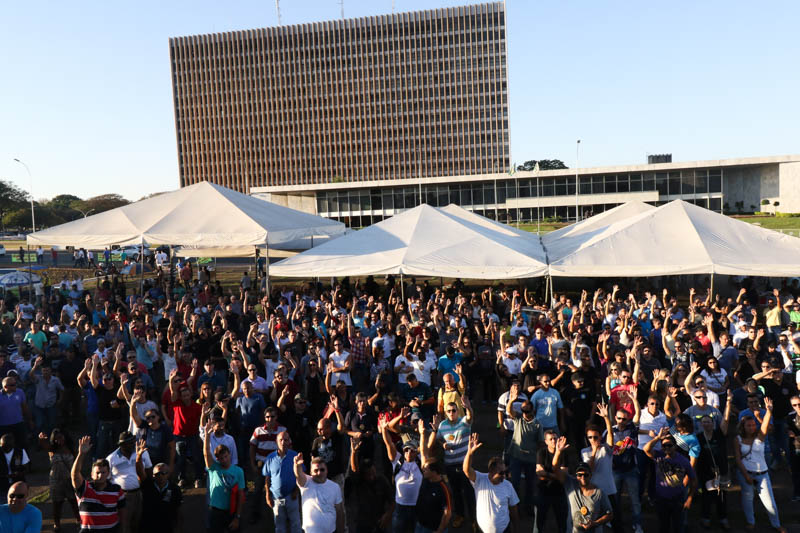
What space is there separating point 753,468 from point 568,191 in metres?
61.4

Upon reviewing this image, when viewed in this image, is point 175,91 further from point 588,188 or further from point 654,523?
point 654,523

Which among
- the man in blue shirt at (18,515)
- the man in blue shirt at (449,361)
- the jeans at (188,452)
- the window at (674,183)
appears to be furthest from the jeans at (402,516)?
the window at (674,183)

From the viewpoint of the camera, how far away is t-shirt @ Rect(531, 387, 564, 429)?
705 centimetres

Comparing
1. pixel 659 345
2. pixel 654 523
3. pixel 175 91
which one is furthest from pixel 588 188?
pixel 175 91

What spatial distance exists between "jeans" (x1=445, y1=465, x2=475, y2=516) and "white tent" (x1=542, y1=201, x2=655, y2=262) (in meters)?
12.0

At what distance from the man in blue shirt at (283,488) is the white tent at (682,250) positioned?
1090 centimetres

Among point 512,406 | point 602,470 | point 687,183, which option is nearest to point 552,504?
point 602,470

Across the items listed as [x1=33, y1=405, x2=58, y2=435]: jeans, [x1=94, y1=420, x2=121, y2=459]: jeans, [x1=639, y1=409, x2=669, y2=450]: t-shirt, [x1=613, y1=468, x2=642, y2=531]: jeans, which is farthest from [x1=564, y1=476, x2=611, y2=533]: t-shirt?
[x1=33, y1=405, x2=58, y2=435]: jeans

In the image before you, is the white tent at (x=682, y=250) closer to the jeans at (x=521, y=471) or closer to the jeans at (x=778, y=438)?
the jeans at (x=778, y=438)

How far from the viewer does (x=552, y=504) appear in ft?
19.4

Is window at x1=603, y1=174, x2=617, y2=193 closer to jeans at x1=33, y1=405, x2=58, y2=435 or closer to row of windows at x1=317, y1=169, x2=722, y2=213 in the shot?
row of windows at x1=317, y1=169, x2=722, y2=213

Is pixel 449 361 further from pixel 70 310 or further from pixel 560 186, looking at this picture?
pixel 560 186

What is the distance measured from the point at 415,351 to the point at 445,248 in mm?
8149

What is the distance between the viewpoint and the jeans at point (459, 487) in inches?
253
